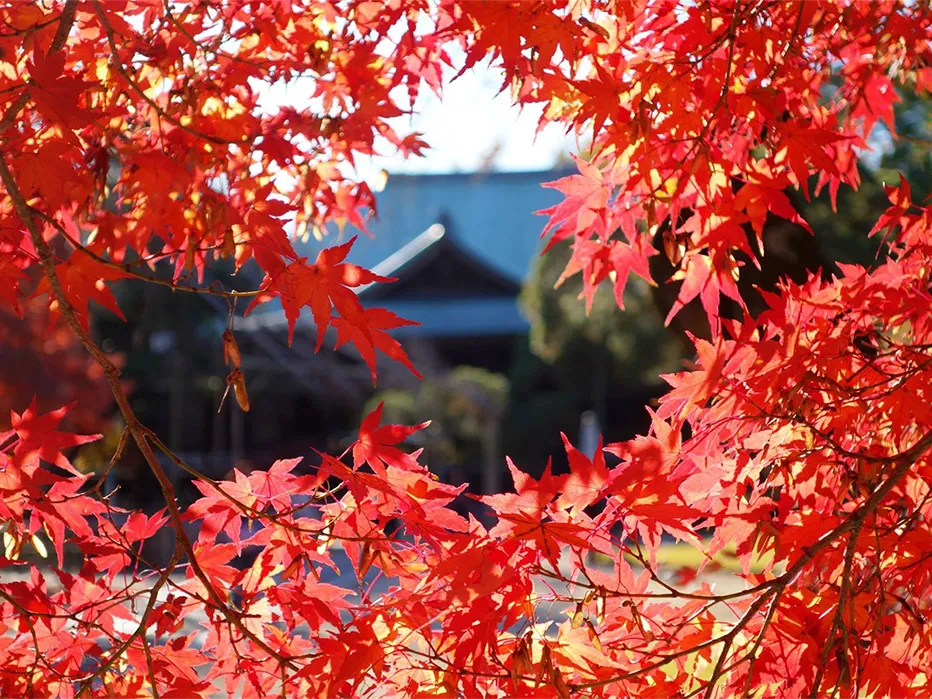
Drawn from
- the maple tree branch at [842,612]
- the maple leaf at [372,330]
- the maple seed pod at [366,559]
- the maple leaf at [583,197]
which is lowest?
the maple tree branch at [842,612]

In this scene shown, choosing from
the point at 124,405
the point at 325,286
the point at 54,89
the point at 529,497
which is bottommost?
the point at 529,497

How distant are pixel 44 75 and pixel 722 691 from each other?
3.52 ft

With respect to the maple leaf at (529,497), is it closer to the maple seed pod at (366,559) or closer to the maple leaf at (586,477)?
the maple leaf at (586,477)

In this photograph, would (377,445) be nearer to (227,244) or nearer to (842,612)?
(227,244)

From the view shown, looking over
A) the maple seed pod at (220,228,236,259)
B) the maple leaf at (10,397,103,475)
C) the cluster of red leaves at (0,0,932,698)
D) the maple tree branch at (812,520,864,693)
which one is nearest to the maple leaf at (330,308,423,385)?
the cluster of red leaves at (0,0,932,698)

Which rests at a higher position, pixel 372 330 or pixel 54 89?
pixel 54 89

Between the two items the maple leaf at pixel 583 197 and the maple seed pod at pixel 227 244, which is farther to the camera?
the maple leaf at pixel 583 197

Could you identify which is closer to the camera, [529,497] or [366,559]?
[529,497]

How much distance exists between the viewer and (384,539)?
110 cm

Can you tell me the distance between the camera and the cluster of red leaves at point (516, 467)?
1.08 metres

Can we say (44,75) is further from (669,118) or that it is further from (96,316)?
(96,316)

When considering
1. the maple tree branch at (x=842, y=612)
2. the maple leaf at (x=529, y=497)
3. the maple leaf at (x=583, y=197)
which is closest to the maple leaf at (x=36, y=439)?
the maple leaf at (x=529, y=497)

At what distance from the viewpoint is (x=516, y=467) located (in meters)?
1.10

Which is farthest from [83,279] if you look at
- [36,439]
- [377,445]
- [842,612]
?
[842,612]
